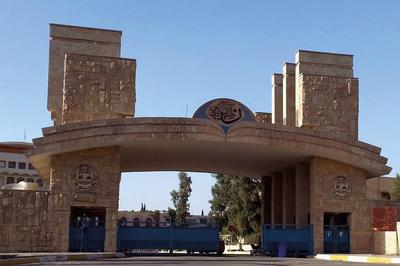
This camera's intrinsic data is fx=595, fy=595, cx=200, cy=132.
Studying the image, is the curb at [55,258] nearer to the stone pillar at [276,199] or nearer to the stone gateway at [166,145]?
the stone gateway at [166,145]

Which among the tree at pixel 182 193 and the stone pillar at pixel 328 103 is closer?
the stone pillar at pixel 328 103

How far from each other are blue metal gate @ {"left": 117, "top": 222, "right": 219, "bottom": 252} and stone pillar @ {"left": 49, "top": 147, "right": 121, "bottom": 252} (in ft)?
5.22

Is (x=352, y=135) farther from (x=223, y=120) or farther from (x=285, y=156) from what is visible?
(x=223, y=120)

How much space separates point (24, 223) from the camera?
2872cm

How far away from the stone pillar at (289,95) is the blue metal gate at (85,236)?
559 inches

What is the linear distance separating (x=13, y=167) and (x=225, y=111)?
74197 millimetres

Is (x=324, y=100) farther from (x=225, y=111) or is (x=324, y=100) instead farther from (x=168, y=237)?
(x=168, y=237)

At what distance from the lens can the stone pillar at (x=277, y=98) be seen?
4022cm

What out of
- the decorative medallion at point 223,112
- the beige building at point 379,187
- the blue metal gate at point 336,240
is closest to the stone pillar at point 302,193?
the blue metal gate at point 336,240

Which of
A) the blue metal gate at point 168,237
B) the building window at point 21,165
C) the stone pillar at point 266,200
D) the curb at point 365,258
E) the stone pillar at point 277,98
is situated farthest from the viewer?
the building window at point 21,165

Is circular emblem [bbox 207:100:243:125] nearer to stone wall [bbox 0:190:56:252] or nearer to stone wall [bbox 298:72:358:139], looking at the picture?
stone wall [bbox 298:72:358:139]

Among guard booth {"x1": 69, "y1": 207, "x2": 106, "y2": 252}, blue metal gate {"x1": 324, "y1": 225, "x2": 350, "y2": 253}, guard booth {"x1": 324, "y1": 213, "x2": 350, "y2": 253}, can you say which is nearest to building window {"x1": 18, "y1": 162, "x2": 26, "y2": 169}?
guard booth {"x1": 69, "y1": 207, "x2": 106, "y2": 252}

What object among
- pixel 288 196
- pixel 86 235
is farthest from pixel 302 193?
pixel 86 235

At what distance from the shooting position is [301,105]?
114ft
